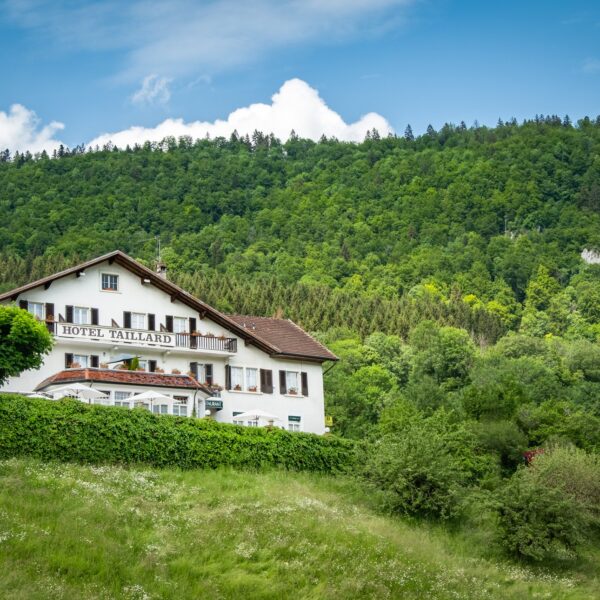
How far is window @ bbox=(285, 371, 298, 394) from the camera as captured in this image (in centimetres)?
7331

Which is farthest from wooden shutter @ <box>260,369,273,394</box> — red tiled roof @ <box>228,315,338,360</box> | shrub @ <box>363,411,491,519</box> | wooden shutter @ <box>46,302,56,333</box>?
shrub @ <box>363,411,491,519</box>

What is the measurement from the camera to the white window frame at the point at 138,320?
69.4 m

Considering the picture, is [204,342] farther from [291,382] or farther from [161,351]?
[291,382]

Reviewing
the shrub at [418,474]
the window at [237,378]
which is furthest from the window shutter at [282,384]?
the shrub at [418,474]

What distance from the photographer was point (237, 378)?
71438 mm

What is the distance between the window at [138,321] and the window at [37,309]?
547 cm

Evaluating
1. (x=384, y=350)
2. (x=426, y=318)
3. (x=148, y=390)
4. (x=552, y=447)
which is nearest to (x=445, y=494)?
(x=552, y=447)

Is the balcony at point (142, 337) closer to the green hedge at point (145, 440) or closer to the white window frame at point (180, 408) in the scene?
the white window frame at point (180, 408)

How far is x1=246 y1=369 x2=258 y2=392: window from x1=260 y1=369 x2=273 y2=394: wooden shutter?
38cm

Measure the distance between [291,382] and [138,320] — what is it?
10462 mm

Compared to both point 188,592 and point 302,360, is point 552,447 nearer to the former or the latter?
point 302,360

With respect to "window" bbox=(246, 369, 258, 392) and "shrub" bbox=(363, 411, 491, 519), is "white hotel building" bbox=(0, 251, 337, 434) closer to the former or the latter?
"window" bbox=(246, 369, 258, 392)

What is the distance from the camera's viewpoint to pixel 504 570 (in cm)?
4844

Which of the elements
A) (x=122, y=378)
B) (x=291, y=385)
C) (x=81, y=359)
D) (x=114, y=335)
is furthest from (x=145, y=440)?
(x=291, y=385)
